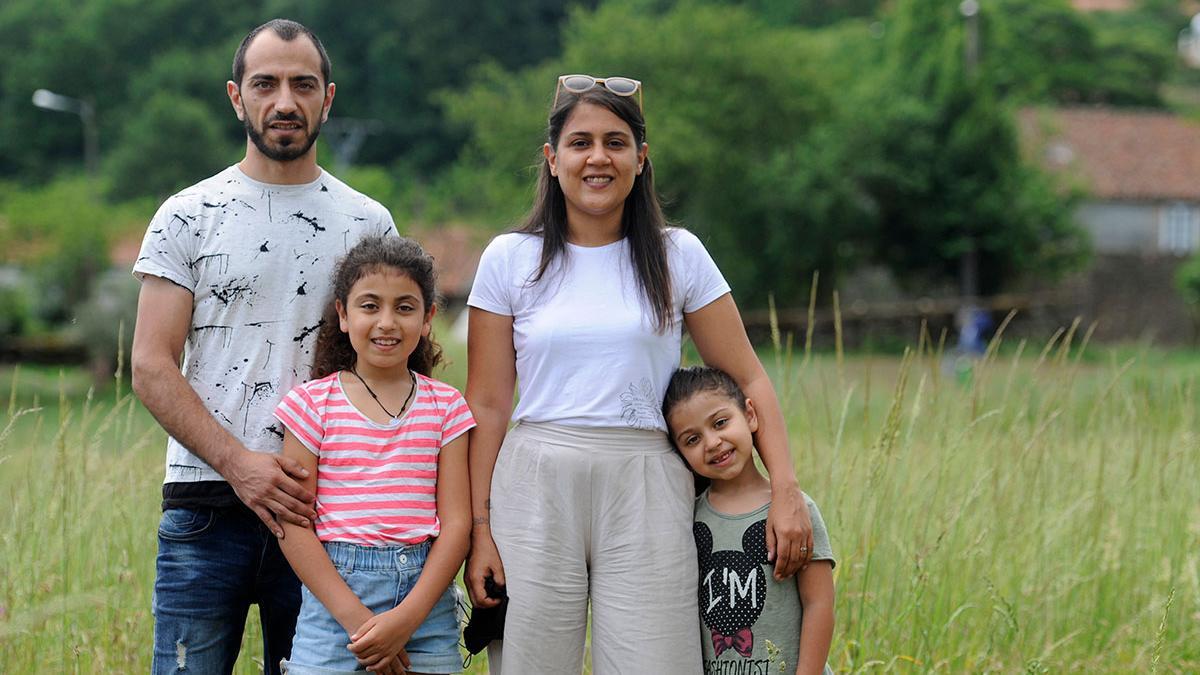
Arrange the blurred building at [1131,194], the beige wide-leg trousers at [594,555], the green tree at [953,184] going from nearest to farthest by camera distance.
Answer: the beige wide-leg trousers at [594,555]
the green tree at [953,184]
the blurred building at [1131,194]

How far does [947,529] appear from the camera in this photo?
3.70 metres

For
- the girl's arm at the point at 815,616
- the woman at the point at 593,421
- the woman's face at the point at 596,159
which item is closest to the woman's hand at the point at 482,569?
the woman at the point at 593,421

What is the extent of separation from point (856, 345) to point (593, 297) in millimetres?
19921

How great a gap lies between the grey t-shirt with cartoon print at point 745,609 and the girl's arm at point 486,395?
19.2 inches

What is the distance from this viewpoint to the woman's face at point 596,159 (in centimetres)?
272

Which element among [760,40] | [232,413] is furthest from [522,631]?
[760,40]

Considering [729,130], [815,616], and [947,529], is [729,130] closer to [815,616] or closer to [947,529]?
[947,529]

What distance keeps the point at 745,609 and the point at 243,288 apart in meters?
1.25

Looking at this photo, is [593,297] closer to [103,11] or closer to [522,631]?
[522,631]

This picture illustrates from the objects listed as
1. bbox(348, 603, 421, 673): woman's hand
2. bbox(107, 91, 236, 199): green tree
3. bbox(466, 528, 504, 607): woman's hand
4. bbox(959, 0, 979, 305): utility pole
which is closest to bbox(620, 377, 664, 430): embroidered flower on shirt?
bbox(466, 528, 504, 607): woman's hand

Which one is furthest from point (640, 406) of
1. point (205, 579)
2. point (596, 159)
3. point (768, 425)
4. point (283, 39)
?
point (283, 39)

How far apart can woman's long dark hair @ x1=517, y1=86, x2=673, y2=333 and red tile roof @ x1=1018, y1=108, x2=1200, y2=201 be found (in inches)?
1244

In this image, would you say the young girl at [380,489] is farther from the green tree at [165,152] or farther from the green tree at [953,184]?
the green tree at [165,152]

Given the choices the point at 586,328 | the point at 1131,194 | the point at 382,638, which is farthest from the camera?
the point at 1131,194
